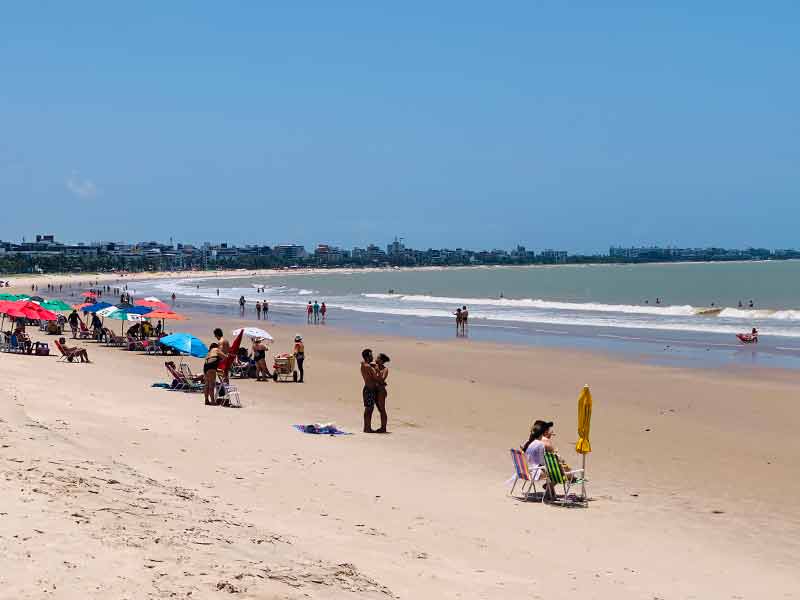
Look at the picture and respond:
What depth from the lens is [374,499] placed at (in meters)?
8.87

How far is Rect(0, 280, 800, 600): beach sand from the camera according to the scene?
A: 5.50 metres

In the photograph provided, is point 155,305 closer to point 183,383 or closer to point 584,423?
point 183,383

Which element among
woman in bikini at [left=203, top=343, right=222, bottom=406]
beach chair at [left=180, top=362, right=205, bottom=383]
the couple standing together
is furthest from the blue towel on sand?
beach chair at [left=180, top=362, right=205, bottom=383]

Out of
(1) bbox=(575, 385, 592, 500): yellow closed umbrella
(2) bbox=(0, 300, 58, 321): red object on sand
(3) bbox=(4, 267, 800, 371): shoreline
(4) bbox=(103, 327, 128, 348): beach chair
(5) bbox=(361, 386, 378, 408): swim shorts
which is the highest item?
(2) bbox=(0, 300, 58, 321): red object on sand

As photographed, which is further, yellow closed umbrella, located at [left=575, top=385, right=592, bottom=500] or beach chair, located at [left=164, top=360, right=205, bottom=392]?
beach chair, located at [left=164, top=360, right=205, bottom=392]

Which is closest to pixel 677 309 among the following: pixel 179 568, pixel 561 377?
pixel 561 377

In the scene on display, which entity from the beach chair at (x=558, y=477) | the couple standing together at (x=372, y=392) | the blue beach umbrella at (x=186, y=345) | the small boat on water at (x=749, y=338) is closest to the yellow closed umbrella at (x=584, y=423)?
the beach chair at (x=558, y=477)

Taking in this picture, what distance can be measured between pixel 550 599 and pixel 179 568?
2645mm

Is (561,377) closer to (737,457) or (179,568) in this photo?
(737,457)

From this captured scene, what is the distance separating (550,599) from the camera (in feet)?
20.2

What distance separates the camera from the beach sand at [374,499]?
18.0 ft

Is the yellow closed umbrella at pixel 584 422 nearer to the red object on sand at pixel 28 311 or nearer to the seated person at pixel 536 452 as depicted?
the seated person at pixel 536 452

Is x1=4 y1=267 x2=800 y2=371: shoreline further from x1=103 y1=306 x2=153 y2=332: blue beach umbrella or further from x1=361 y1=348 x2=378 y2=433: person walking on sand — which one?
x1=361 y1=348 x2=378 y2=433: person walking on sand

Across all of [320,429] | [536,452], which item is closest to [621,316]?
[320,429]
